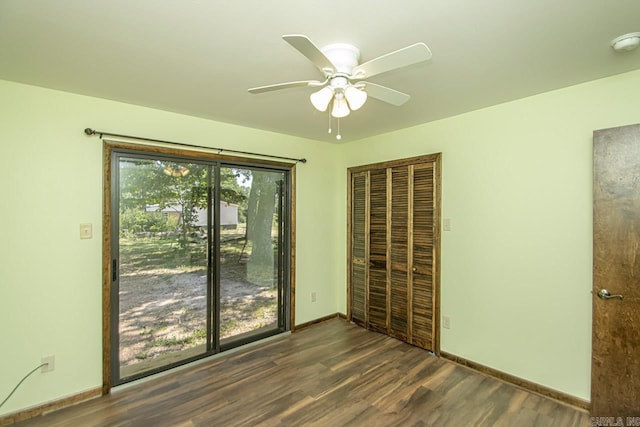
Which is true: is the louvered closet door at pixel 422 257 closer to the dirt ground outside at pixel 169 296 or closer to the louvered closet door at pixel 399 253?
the louvered closet door at pixel 399 253

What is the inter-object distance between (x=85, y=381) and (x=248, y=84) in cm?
268

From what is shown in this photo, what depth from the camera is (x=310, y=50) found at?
1242mm

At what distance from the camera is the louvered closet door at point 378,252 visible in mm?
3586

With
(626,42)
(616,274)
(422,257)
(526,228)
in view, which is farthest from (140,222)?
(616,274)

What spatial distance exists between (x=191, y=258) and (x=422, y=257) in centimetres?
240

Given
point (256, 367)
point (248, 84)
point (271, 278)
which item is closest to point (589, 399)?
point (256, 367)

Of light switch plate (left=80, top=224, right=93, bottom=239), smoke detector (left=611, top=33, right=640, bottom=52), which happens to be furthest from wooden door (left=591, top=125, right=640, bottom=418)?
light switch plate (left=80, top=224, right=93, bottom=239)

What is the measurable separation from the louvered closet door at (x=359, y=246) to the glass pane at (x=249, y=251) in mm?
1012

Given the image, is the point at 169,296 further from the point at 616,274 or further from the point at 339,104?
the point at 616,274

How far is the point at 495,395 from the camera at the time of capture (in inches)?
94.7

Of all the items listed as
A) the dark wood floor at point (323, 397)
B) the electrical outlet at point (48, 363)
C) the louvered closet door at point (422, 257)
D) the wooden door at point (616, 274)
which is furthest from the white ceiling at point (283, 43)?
the dark wood floor at point (323, 397)

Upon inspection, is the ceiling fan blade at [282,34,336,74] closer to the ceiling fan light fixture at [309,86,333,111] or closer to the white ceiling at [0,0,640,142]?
the ceiling fan light fixture at [309,86,333,111]

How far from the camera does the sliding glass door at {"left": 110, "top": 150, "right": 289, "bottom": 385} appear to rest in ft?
8.57

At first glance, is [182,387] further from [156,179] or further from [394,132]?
[394,132]
